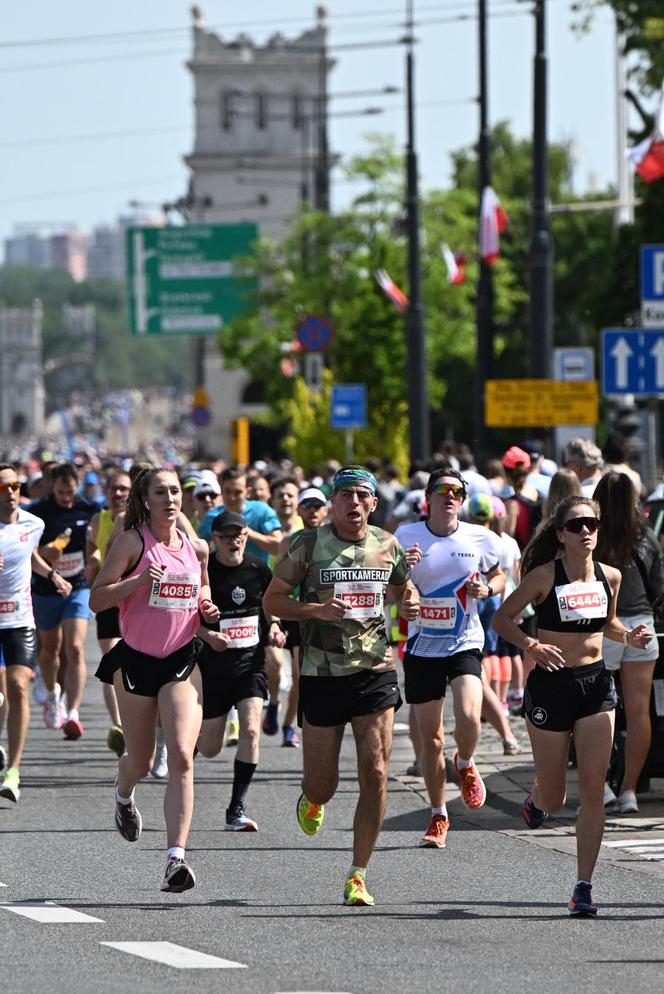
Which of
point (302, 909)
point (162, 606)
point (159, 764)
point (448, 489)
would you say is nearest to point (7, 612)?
point (159, 764)

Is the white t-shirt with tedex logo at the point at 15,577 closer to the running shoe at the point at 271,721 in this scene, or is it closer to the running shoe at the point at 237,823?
the running shoe at the point at 237,823

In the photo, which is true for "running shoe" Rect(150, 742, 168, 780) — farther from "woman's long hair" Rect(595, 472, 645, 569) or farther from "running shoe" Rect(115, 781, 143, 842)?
"woman's long hair" Rect(595, 472, 645, 569)

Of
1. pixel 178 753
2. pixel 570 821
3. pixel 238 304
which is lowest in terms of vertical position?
pixel 570 821

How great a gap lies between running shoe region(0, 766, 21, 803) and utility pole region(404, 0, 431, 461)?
20797mm

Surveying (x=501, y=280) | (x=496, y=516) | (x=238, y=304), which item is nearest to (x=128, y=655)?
(x=496, y=516)

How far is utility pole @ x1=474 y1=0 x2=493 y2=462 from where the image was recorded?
29953 mm

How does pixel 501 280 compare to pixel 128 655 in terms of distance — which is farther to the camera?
pixel 501 280

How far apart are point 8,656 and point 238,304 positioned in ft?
147

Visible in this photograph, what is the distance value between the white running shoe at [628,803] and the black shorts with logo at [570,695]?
2.75m

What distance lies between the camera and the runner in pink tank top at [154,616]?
9.65 m

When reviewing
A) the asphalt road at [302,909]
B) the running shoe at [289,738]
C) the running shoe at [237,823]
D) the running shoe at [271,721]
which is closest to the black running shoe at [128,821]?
the asphalt road at [302,909]

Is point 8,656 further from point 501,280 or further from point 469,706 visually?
point 501,280

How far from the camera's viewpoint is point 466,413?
86.9m

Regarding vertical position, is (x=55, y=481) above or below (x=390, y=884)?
above
